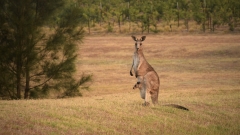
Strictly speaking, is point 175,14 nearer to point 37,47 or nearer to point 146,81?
point 37,47

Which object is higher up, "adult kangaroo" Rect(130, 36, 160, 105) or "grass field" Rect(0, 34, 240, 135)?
"adult kangaroo" Rect(130, 36, 160, 105)

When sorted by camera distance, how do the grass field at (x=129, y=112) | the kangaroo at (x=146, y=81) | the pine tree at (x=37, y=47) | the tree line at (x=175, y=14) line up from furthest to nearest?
the tree line at (x=175, y=14) → the pine tree at (x=37, y=47) → the kangaroo at (x=146, y=81) → the grass field at (x=129, y=112)

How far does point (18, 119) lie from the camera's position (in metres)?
11.6

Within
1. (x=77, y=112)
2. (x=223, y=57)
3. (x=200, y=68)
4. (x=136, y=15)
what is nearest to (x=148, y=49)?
(x=223, y=57)

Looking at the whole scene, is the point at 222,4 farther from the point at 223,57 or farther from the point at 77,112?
the point at 77,112

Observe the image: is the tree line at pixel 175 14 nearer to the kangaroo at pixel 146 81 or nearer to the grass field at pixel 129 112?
the grass field at pixel 129 112

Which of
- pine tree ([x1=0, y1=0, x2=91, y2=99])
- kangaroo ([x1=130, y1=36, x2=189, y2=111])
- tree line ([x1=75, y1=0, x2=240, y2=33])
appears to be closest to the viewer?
kangaroo ([x1=130, y1=36, x2=189, y2=111])

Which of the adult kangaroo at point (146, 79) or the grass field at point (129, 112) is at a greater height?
the adult kangaroo at point (146, 79)

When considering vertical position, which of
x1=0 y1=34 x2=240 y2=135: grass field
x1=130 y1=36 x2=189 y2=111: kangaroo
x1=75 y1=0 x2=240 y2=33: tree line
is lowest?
x1=0 y1=34 x2=240 y2=135: grass field

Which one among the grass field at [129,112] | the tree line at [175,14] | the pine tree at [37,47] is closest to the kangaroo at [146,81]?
the grass field at [129,112]

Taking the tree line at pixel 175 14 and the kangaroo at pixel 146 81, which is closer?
the kangaroo at pixel 146 81

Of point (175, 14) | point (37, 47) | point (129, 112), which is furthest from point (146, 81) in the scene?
point (175, 14)

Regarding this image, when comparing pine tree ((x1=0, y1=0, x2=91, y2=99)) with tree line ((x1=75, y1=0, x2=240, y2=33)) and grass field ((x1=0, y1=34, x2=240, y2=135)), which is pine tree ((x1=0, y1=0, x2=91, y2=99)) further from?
tree line ((x1=75, y1=0, x2=240, y2=33))

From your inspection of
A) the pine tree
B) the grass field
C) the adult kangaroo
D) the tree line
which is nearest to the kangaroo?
the adult kangaroo
